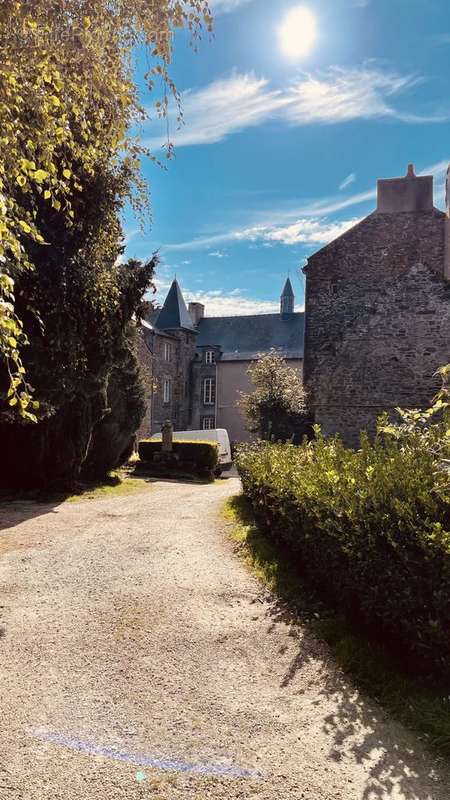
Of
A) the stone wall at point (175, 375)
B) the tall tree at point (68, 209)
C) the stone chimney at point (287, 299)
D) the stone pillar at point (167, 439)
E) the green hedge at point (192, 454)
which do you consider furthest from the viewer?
the stone chimney at point (287, 299)

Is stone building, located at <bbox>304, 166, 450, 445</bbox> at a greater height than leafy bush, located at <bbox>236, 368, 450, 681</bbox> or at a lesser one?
greater

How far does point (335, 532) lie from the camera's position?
4.62 meters

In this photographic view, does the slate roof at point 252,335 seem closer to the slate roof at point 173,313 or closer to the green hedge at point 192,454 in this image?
the slate roof at point 173,313

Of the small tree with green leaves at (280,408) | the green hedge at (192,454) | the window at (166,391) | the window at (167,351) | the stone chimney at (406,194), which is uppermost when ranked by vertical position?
the stone chimney at (406,194)

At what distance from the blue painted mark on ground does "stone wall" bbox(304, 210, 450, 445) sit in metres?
16.4

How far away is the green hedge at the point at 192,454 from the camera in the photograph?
18891 millimetres

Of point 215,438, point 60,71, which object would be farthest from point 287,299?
point 60,71

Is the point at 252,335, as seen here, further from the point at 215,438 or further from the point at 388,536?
the point at 388,536

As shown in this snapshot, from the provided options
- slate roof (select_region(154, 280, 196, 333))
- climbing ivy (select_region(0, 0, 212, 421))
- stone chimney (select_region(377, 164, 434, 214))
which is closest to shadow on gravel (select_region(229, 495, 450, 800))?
climbing ivy (select_region(0, 0, 212, 421))

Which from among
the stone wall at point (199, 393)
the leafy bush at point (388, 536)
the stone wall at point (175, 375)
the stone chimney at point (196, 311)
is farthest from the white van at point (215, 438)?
the stone chimney at point (196, 311)

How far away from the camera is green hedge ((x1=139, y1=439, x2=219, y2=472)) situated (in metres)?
18.9

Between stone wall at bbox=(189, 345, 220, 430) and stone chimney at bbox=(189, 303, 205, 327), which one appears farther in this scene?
stone chimney at bbox=(189, 303, 205, 327)

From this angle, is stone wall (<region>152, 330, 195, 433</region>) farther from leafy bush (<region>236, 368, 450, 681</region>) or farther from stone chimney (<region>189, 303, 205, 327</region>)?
leafy bush (<region>236, 368, 450, 681</region>)

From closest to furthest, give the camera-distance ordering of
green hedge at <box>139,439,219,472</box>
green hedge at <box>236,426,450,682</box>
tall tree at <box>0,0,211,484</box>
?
green hedge at <box>236,426,450,682</box>, tall tree at <box>0,0,211,484</box>, green hedge at <box>139,439,219,472</box>
